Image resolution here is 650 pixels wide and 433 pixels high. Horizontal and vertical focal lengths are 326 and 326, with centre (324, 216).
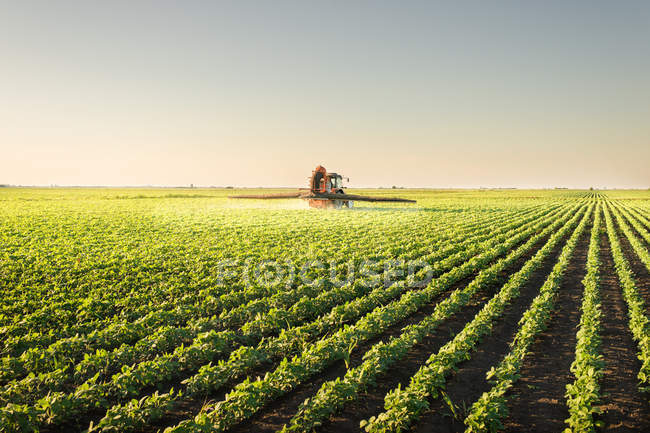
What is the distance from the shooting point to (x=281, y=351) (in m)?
6.50

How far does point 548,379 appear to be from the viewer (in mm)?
5789

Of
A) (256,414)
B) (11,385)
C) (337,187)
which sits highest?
(337,187)

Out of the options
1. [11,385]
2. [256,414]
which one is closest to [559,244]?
[256,414]

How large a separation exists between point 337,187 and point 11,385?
3806 centimetres

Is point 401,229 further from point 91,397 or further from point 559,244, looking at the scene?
point 91,397

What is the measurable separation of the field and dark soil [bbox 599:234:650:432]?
0.10 feet

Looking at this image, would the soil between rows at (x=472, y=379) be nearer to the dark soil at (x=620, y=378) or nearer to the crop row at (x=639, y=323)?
the dark soil at (x=620, y=378)

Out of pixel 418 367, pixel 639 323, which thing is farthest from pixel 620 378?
pixel 418 367

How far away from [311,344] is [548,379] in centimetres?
429

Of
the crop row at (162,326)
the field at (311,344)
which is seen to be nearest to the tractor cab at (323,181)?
the field at (311,344)

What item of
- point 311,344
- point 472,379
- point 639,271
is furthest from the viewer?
point 639,271

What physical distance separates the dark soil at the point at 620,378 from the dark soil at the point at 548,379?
1.76ft

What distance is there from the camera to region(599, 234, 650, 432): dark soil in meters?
4.80

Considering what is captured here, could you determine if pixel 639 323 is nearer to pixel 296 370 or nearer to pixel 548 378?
pixel 548 378
